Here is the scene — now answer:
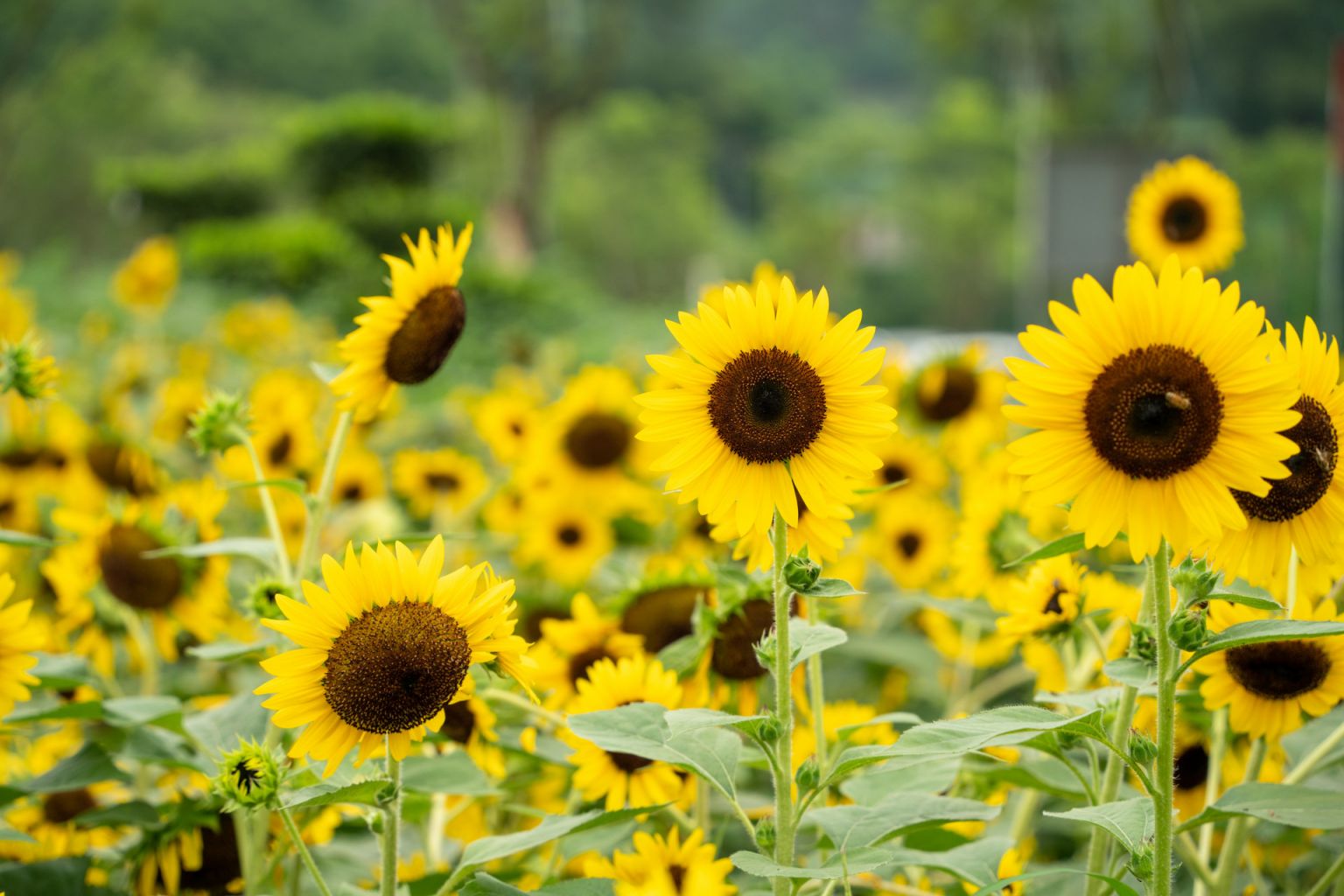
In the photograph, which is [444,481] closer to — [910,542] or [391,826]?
[910,542]

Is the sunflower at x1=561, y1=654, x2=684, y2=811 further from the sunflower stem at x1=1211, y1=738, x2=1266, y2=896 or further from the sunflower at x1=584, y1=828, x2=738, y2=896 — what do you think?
the sunflower stem at x1=1211, y1=738, x2=1266, y2=896

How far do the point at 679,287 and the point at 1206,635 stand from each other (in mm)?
39936

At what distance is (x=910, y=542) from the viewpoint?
2.18 m

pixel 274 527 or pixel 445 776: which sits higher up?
pixel 274 527

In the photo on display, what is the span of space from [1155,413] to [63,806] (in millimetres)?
1138

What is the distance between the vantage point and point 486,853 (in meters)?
0.93

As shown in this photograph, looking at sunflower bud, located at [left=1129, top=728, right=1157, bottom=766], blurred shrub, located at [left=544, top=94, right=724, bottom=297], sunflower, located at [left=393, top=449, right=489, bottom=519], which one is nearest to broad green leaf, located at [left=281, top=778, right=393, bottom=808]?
sunflower bud, located at [left=1129, top=728, right=1157, bottom=766]

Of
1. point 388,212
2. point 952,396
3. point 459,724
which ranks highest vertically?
point 388,212

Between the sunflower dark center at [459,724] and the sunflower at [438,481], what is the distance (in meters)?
1.37

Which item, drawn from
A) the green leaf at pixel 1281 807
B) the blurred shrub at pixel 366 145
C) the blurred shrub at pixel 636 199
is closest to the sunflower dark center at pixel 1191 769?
the green leaf at pixel 1281 807

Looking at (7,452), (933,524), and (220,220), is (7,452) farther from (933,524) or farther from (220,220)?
(220,220)

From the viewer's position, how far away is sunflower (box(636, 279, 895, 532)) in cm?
93

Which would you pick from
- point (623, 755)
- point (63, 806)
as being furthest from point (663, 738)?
point (63, 806)

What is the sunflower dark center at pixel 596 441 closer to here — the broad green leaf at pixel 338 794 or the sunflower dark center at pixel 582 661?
the sunflower dark center at pixel 582 661
